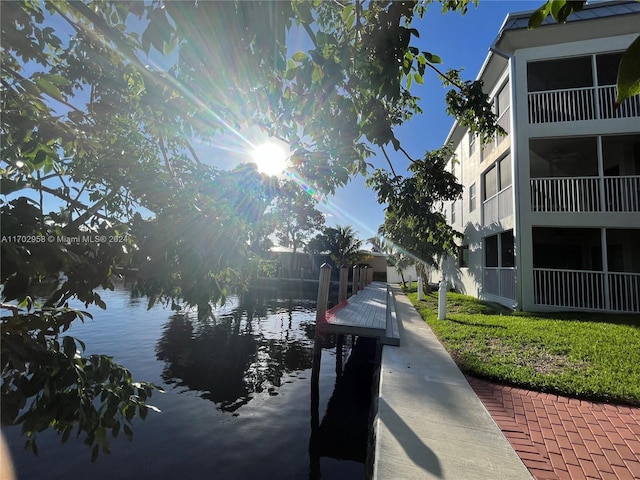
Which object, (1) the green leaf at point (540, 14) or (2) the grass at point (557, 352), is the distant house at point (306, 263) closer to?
(2) the grass at point (557, 352)

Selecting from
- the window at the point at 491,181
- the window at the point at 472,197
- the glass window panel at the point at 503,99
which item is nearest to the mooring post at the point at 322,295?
the window at the point at 491,181

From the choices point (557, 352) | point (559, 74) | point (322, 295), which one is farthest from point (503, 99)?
point (322, 295)

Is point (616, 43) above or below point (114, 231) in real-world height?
above

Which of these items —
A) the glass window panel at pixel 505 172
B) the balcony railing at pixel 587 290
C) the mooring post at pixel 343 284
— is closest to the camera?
the balcony railing at pixel 587 290

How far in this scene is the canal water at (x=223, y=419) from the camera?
188 inches

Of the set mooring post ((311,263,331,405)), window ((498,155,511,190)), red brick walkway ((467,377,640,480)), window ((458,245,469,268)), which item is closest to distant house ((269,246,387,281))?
window ((458,245,469,268))

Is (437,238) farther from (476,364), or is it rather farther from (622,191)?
(622,191)

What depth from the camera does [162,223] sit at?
1.90 m

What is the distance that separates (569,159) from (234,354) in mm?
14507

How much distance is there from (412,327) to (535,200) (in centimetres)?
630

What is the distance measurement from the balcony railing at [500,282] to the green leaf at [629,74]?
12.8 meters

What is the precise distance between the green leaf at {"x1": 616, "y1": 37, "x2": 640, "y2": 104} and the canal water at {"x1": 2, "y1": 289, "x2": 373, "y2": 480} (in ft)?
6.85

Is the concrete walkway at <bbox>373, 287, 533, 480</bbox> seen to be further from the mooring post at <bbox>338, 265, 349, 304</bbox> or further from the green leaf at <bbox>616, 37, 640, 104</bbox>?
the mooring post at <bbox>338, 265, 349, 304</bbox>

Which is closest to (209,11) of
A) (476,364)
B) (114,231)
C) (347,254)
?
(114,231)
